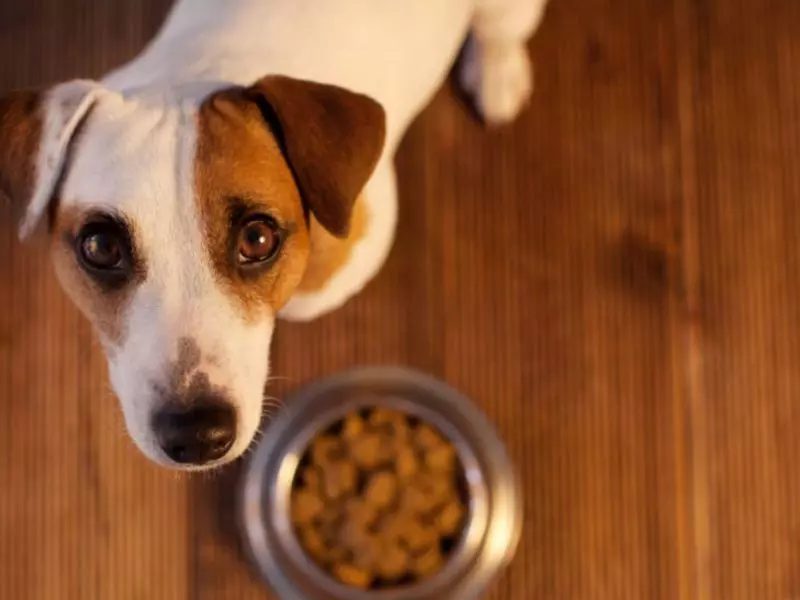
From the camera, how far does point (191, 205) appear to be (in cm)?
94

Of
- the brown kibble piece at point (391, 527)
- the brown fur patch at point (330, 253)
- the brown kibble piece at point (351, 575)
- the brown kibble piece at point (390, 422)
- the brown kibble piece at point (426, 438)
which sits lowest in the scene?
the brown kibble piece at point (351, 575)

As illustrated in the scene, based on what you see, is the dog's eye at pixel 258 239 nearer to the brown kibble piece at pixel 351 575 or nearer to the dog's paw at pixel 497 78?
the brown kibble piece at pixel 351 575

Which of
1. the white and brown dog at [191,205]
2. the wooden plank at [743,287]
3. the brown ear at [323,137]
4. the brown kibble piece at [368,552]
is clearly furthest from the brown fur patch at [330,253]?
the wooden plank at [743,287]

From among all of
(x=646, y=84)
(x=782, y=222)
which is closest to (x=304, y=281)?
(x=646, y=84)

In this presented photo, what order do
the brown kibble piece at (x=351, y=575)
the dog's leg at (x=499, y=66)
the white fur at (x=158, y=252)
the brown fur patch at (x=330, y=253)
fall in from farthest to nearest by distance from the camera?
the dog's leg at (x=499, y=66), the brown kibble piece at (x=351, y=575), the brown fur patch at (x=330, y=253), the white fur at (x=158, y=252)

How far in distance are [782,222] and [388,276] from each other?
68cm

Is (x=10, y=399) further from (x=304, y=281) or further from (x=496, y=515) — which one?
(x=496, y=515)

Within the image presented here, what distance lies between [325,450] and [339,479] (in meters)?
0.05

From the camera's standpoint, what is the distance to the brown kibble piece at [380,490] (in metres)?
1.38

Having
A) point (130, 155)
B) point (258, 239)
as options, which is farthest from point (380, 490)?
point (130, 155)

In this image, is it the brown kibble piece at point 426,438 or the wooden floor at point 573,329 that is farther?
the wooden floor at point 573,329

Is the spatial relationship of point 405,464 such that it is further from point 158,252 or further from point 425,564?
point 158,252

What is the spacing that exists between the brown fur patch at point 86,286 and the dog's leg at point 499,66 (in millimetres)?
771

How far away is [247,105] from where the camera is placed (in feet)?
3.38
